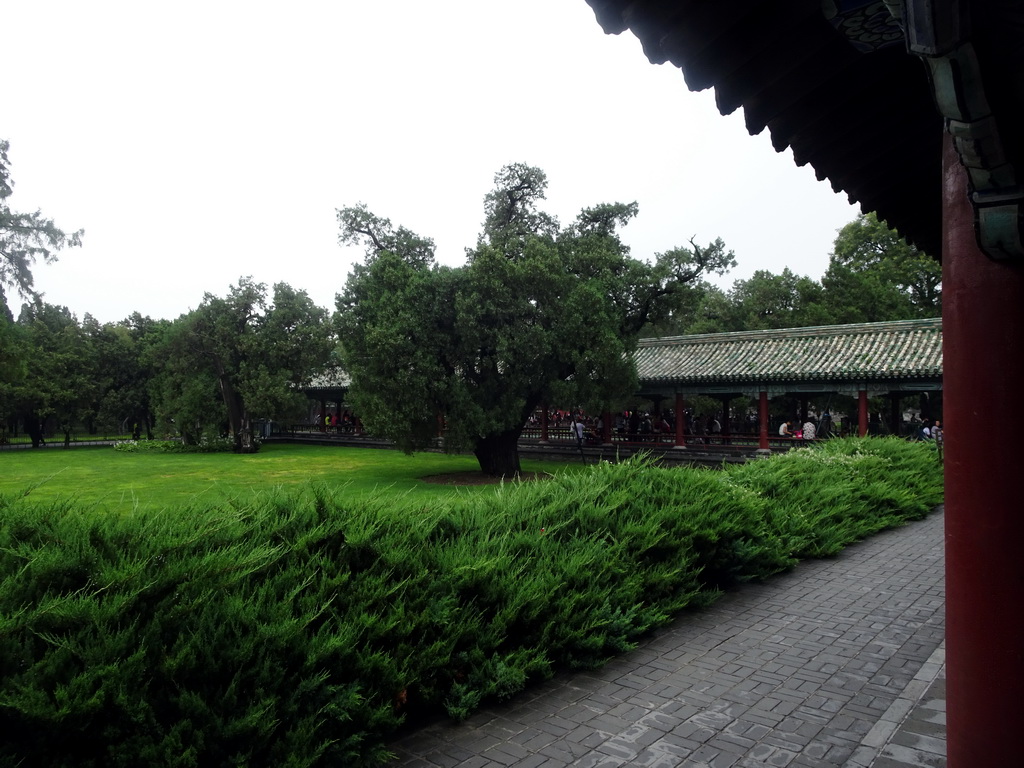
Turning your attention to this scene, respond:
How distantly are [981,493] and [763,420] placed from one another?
66.4 ft

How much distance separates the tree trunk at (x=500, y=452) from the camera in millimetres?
20578

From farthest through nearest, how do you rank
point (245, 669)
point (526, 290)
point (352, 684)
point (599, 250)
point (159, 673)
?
point (599, 250), point (526, 290), point (352, 684), point (245, 669), point (159, 673)

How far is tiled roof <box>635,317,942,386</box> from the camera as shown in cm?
1961

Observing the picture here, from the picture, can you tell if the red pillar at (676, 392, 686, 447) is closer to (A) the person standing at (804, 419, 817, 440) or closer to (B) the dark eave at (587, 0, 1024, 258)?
(A) the person standing at (804, 419, 817, 440)

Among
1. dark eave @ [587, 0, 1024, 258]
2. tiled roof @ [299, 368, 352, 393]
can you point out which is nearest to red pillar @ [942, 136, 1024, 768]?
dark eave @ [587, 0, 1024, 258]

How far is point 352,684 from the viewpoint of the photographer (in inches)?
151

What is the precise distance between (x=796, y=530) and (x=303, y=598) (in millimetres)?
6803

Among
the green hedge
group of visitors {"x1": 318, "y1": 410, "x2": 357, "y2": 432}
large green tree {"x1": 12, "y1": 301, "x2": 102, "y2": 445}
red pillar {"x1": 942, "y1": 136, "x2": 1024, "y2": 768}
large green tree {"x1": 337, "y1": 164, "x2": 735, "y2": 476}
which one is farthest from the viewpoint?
group of visitors {"x1": 318, "y1": 410, "x2": 357, "y2": 432}

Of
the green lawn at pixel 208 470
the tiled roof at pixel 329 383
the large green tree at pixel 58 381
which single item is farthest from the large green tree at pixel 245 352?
the large green tree at pixel 58 381

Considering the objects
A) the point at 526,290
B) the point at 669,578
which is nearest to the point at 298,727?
the point at 669,578

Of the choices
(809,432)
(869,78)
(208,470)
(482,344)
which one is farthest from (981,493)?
(208,470)

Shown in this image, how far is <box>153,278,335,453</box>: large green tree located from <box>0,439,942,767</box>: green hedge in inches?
978

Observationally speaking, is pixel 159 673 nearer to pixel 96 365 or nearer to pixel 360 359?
pixel 360 359

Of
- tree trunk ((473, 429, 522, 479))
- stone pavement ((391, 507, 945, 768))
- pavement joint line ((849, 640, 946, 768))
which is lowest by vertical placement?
stone pavement ((391, 507, 945, 768))
